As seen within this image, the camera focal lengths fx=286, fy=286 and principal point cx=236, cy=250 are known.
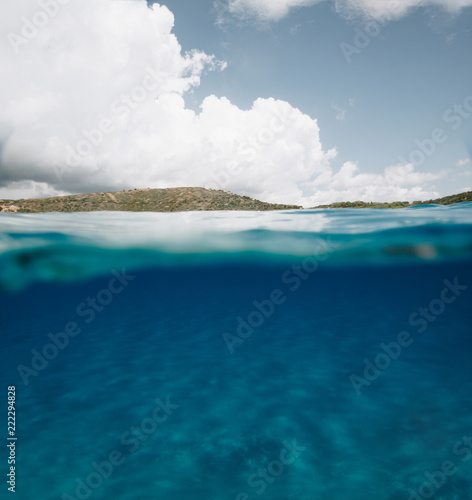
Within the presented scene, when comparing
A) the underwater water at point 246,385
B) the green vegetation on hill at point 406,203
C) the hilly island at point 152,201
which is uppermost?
the hilly island at point 152,201

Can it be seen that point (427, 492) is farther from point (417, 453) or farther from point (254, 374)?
point (254, 374)

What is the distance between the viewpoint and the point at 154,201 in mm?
69312

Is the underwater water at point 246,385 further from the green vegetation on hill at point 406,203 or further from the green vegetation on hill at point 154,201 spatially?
the green vegetation on hill at point 154,201

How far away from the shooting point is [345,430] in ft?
19.4

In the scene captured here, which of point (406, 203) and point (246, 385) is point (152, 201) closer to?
point (406, 203)

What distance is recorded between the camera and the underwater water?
4.80 meters

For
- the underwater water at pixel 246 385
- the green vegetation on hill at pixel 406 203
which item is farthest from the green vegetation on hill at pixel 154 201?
the underwater water at pixel 246 385

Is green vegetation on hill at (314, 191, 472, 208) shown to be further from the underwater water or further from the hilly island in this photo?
the hilly island

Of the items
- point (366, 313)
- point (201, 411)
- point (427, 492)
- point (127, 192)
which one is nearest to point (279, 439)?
point (201, 411)

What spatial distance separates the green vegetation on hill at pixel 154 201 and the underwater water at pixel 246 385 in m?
31.0

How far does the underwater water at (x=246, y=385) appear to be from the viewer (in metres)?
4.80

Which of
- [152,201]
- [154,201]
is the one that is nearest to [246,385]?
[152,201]

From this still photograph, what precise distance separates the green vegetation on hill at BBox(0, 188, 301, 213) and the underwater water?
31.0 meters

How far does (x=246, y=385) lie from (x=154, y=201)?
2621 inches
